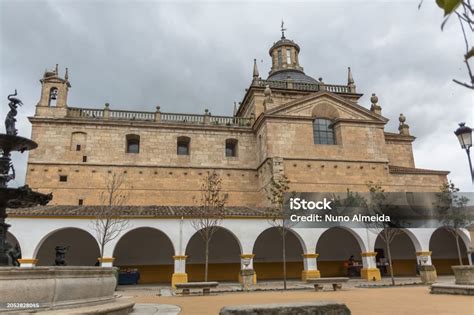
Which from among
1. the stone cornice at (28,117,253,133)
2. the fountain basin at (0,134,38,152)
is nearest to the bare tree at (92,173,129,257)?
the fountain basin at (0,134,38,152)

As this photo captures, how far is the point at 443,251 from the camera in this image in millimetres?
23141

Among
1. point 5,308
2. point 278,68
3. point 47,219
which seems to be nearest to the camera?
point 5,308

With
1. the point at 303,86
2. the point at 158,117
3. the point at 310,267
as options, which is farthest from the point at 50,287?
the point at 303,86

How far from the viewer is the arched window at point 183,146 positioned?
1063 inches

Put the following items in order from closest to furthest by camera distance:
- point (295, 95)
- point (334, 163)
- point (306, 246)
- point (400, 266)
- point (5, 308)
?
point (5, 308)
point (306, 246)
point (400, 266)
point (334, 163)
point (295, 95)

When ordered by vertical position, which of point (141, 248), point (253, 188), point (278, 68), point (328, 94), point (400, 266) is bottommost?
point (400, 266)

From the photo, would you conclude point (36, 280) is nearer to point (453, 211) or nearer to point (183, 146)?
point (453, 211)

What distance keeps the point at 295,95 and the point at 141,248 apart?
1682cm

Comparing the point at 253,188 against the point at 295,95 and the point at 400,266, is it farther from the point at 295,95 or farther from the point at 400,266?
the point at 400,266

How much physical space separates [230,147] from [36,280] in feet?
74.1

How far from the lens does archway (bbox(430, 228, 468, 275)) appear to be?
75.2ft

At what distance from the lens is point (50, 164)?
2395 cm

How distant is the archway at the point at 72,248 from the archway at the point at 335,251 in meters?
13.0

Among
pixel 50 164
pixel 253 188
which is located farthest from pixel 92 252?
pixel 253 188
